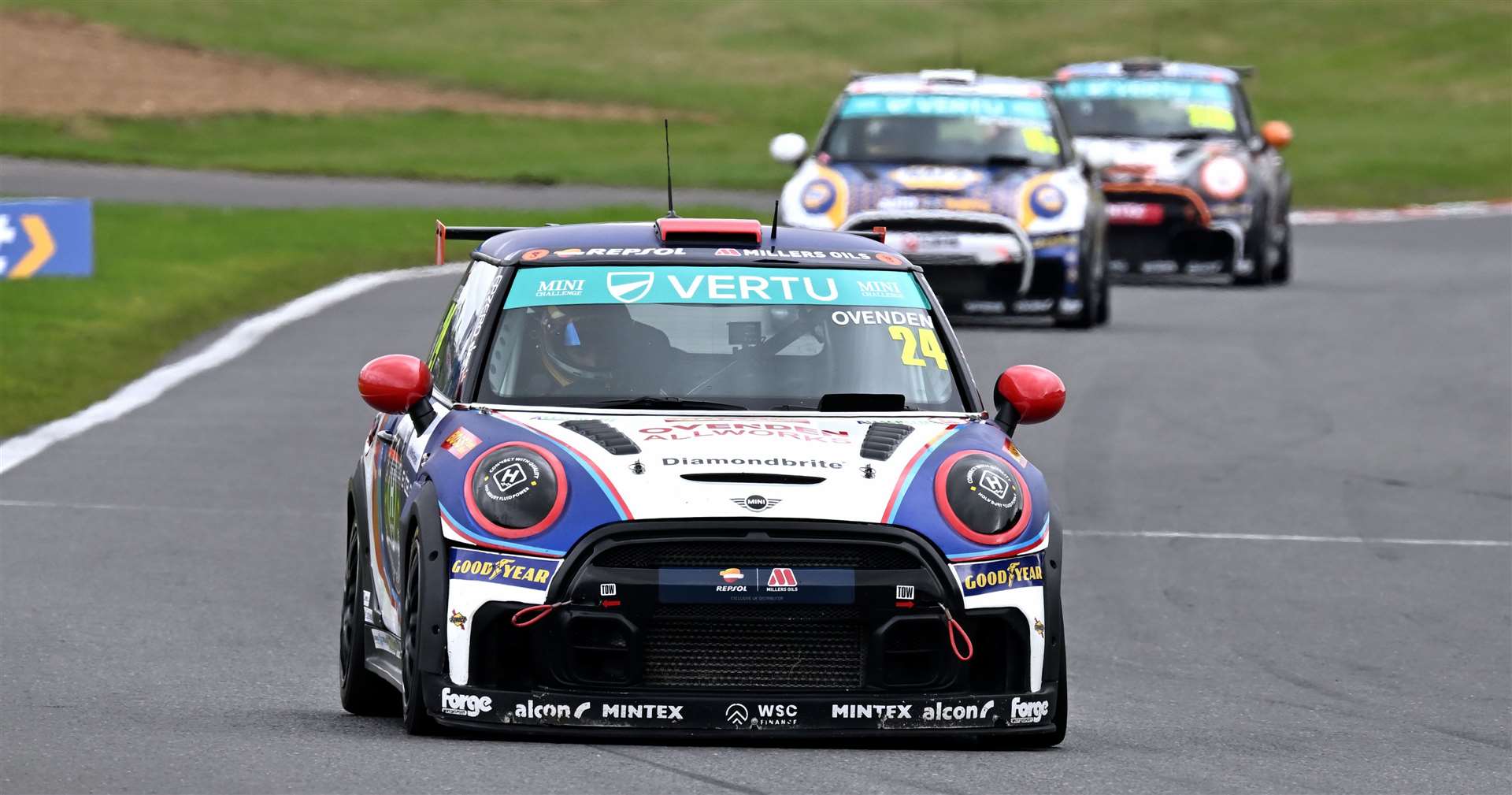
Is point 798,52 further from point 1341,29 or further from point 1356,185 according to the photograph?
point 1356,185

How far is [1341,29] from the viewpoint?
76.1m

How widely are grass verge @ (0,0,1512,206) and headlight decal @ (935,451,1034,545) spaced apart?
2962 cm

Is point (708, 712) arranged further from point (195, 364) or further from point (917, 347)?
point (195, 364)

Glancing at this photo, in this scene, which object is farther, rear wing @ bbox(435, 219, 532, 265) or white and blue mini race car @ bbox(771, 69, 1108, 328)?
white and blue mini race car @ bbox(771, 69, 1108, 328)

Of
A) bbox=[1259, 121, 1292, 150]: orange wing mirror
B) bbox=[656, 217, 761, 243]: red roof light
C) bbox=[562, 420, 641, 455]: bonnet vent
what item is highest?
bbox=[656, 217, 761, 243]: red roof light

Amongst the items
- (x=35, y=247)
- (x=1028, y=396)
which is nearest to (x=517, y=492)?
(x=1028, y=396)

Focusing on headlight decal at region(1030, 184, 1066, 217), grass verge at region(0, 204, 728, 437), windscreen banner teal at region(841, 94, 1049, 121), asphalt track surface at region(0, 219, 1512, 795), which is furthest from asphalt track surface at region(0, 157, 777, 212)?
headlight decal at region(1030, 184, 1066, 217)

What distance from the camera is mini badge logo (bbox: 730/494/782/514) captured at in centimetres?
716

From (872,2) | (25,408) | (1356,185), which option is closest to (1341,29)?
(872,2)

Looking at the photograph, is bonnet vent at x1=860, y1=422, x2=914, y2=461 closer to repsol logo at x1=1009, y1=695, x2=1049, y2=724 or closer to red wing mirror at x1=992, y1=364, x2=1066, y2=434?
red wing mirror at x1=992, y1=364, x2=1066, y2=434

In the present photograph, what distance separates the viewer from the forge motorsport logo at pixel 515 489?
284 inches

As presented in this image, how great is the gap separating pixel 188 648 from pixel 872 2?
73628mm

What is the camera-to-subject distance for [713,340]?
822 cm

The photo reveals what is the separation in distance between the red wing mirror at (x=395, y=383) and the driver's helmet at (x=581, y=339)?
1.13 ft
